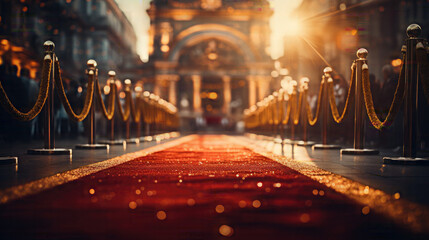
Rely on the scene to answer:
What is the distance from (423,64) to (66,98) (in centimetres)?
594

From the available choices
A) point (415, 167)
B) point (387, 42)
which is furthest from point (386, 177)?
point (387, 42)

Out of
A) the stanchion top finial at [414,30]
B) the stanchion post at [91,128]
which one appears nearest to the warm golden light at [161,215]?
the stanchion top finial at [414,30]

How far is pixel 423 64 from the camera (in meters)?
6.35

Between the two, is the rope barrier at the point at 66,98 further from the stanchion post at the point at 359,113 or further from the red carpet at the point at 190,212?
the stanchion post at the point at 359,113

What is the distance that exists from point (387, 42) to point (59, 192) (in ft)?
49.6

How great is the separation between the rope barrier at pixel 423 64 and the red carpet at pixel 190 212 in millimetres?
2800

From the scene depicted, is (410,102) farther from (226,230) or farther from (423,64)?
(226,230)

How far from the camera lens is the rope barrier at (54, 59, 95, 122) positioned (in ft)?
28.3

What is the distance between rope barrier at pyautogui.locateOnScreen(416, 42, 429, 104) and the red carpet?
2800 mm

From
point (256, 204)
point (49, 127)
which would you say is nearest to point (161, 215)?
point (256, 204)

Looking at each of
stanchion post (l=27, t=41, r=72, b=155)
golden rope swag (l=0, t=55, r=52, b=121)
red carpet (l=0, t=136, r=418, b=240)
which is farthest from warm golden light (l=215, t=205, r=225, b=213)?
stanchion post (l=27, t=41, r=72, b=155)

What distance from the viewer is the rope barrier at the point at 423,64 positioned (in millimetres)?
6245

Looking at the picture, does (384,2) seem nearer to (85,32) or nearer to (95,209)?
(95,209)

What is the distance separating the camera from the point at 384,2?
55.9 feet
